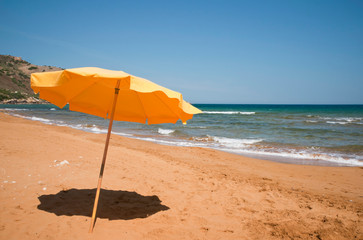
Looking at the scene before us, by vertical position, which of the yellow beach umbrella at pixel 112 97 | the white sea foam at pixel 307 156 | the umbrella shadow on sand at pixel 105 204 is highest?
the yellow beach umbrella at pixel 112 97

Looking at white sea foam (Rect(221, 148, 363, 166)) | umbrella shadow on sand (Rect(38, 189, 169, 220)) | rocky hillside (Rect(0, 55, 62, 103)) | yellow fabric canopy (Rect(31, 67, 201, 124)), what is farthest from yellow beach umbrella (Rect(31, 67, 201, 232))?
rocky hillside (Rect(0, 55, 62, 103))

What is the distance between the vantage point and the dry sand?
11.1 ft

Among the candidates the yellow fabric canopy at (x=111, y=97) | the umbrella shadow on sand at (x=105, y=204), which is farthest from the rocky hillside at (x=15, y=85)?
the yellow fabric canopy at (x=111, y=97)

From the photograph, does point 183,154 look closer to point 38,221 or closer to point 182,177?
point 182,177

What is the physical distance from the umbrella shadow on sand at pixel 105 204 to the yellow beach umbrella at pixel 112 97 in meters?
0.68

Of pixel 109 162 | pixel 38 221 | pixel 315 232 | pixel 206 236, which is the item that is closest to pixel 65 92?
pixel 38 221

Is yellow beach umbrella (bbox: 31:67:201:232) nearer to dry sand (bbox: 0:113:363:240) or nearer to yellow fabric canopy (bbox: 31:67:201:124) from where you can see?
yellow fabric canopy (bbox: 31:67:201:124)

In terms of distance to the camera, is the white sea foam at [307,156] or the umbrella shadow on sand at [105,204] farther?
the white sea foam at [307,156]

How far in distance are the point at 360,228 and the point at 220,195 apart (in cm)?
256

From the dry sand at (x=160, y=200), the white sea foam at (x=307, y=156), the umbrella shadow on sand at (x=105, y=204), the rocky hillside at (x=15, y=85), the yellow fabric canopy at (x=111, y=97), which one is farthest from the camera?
the rocky hillside at (x=15, y=85)

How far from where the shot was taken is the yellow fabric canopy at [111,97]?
286 centimetres

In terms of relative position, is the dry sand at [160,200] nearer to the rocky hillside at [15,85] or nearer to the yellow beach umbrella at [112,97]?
the yellow beach umbrella at [112,97]

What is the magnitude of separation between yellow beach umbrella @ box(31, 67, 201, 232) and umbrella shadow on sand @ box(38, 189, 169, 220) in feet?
2.24

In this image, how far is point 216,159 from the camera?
9602 millimetres
